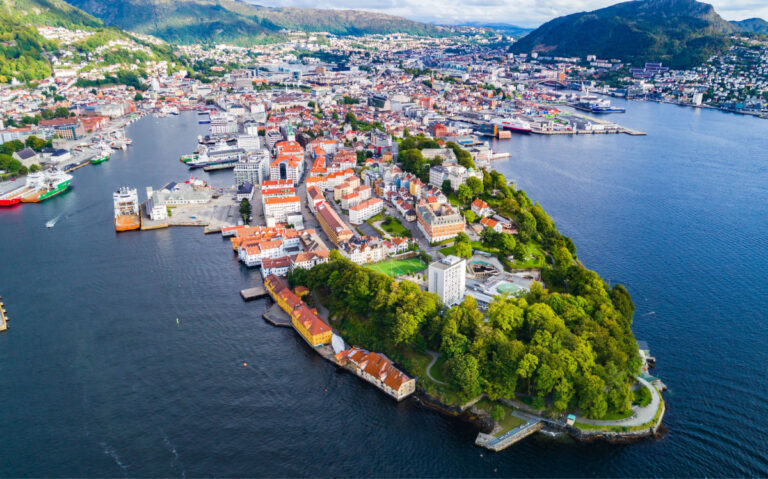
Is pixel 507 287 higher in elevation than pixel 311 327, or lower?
higher

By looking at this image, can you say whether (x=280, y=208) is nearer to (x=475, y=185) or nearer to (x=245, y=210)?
(x=245, y=210)

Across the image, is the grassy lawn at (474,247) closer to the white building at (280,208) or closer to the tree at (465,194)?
the tree at (465,194)

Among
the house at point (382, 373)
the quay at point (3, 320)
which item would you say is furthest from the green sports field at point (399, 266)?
the quay at point (3, 320)

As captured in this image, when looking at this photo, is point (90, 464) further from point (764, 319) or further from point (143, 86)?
point (143, 86)

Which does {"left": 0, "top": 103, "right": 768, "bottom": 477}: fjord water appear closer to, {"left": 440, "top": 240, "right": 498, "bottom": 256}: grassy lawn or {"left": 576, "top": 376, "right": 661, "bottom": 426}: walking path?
{"left": 576, "top": 376, "right": 661, "bottom": 426}: walking path

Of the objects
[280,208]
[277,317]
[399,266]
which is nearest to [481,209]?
[399,266]

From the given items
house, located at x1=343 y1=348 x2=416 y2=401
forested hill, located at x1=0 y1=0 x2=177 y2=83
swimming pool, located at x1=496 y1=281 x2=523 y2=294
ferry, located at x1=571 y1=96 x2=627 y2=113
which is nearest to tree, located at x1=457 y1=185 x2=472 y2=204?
swimming pool, located at x1=496 y1=281 x2=523 y2=294

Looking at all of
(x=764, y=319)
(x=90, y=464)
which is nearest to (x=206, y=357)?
(x=90, y=464)
